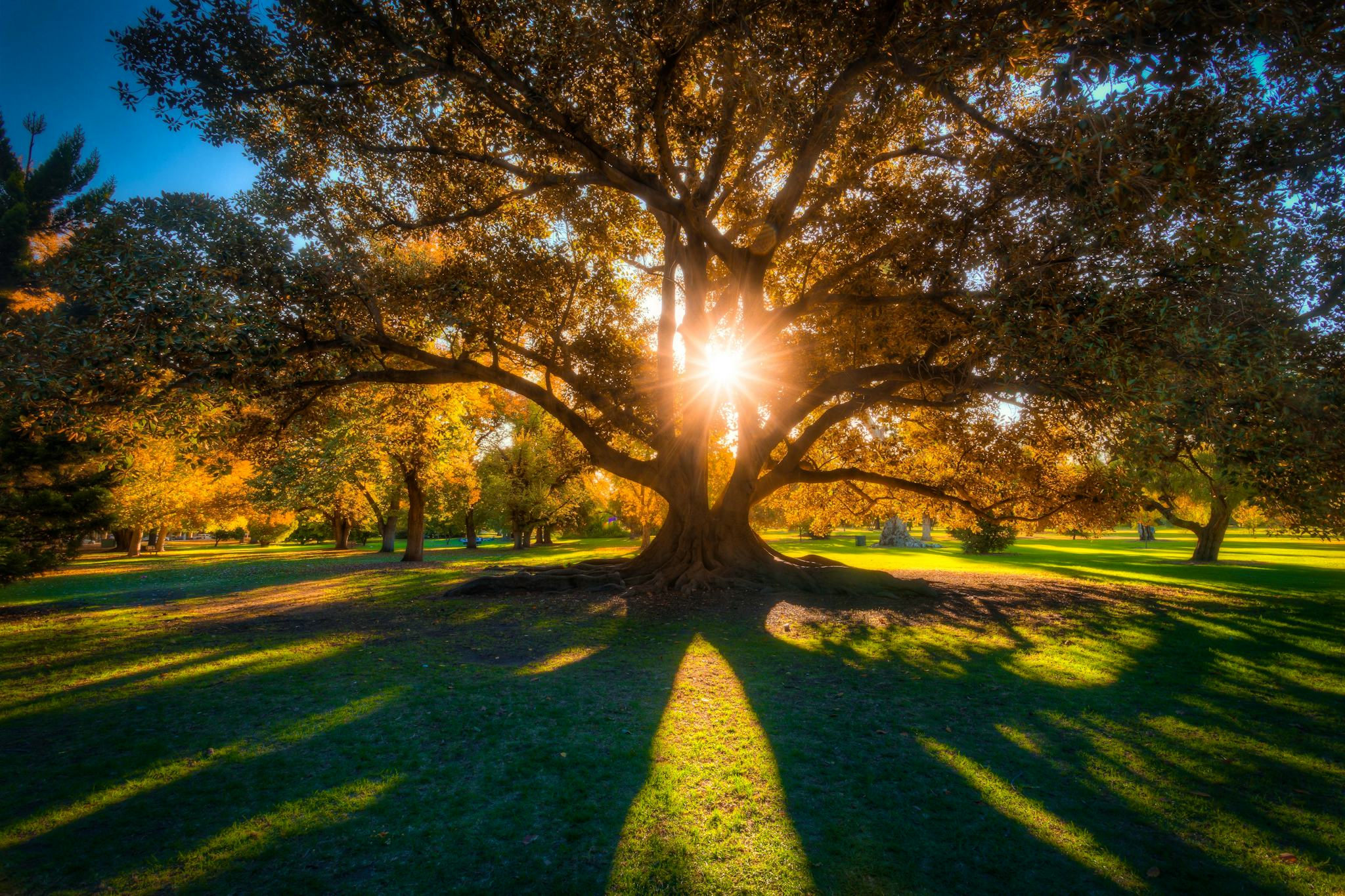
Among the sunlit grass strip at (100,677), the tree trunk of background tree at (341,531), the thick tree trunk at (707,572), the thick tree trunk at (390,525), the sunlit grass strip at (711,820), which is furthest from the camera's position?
the tree trunk of background tree at (341,531)

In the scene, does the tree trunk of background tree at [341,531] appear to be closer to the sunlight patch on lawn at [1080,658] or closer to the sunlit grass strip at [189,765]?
the sunlit grass strip at [189,765]

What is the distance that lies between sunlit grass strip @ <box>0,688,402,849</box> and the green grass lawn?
0.10ft

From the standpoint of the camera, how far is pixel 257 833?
12.7 ft

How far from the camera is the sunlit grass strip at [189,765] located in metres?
3.92

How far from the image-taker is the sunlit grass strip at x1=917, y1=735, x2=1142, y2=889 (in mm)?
3648

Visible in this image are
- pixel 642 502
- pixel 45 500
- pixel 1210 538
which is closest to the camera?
pixel 45 500

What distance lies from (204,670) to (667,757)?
24.9 feet

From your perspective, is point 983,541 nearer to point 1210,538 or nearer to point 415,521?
point 1210,538

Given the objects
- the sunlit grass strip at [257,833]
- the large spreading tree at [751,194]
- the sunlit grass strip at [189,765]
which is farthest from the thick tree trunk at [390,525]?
the sunlit grass strip at [257,833]

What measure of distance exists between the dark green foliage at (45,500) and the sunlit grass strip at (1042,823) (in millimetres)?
20274

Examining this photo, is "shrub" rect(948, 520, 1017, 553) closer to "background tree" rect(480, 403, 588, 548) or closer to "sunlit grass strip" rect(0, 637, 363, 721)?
"background tree" rect(480, 403, 588, 548)

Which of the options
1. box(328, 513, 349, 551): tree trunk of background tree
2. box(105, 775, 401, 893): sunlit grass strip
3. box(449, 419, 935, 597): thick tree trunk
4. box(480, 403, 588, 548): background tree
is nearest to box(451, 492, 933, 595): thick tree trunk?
box(449, 419, 935, 597): thick tree trunk

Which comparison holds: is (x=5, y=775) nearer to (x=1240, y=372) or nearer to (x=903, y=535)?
(x=1240, y=372)

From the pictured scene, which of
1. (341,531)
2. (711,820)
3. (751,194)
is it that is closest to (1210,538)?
(751,194)
